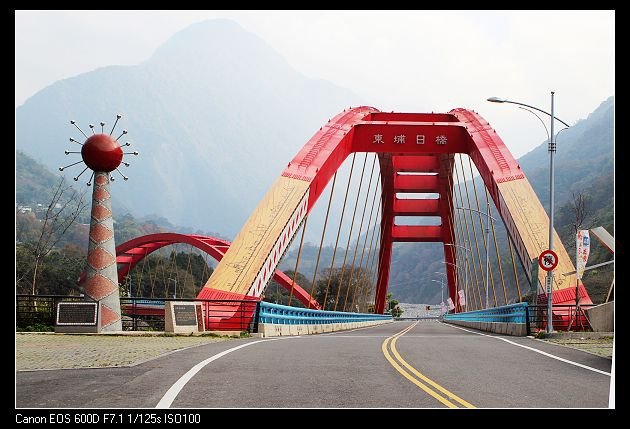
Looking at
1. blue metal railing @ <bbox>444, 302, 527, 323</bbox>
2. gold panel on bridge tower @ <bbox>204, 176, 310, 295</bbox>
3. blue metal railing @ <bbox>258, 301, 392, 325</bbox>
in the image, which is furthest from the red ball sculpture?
blue metal railing @ <bbox>444, 302, 527, 323</bbox>

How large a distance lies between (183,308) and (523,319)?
11.9 meters

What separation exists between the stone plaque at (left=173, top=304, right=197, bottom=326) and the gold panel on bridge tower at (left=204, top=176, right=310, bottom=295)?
5.24 metres

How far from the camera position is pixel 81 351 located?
16.2 meters

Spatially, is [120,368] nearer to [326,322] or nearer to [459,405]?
[459,405]

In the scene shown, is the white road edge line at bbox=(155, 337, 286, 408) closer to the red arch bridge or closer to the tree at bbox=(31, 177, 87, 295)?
the red arch bridge

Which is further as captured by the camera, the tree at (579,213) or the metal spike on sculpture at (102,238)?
the tree at (579,213)

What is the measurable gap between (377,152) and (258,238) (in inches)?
555

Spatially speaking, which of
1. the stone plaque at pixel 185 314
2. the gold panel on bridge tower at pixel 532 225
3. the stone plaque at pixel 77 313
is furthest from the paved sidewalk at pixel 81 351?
the gold panel on bridge tower at pixel 532 225

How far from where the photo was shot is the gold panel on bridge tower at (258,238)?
31.3 m

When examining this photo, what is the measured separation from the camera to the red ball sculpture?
87.0 ft

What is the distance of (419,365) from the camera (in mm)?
13680

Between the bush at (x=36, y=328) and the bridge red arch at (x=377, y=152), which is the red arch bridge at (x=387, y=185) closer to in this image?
the bridge red arch at (x=377, y=152)

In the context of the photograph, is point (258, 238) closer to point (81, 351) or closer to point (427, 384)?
point (81, 351)

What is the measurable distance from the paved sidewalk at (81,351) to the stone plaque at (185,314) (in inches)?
143
